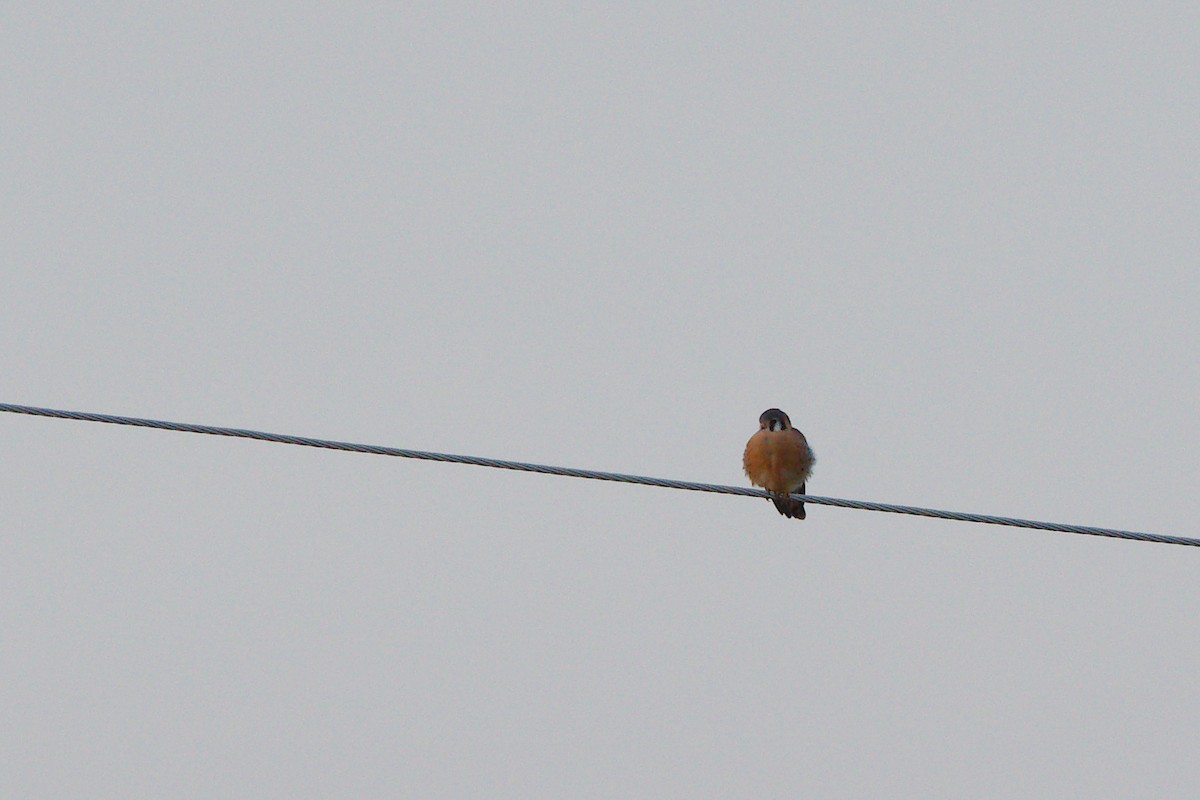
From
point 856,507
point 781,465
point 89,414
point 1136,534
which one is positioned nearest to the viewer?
point 89,414

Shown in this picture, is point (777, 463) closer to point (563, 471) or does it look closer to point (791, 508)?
point (791, 508)

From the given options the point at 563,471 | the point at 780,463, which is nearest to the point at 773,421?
the point at 780,463

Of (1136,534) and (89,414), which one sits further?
(1136,534)

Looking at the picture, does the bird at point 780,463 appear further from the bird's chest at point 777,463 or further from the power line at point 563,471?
the power line at point 563,471

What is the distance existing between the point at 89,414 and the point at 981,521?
3.58 m

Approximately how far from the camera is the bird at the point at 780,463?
39.3 ft

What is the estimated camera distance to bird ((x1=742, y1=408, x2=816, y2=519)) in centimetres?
1199

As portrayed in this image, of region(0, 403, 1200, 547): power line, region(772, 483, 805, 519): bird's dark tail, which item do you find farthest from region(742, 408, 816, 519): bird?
region(0, 403, 1200, 547): power line

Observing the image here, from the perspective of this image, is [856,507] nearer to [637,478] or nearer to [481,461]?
[637,478]

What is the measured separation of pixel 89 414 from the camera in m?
6.91

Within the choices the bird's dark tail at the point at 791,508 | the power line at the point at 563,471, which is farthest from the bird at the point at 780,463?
the power line at the point at 563,471

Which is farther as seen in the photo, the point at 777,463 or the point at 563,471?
the point at 777,463

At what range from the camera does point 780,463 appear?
39.3 feet

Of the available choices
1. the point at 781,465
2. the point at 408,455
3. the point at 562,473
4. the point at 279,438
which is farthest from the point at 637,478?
the point at 781,465
